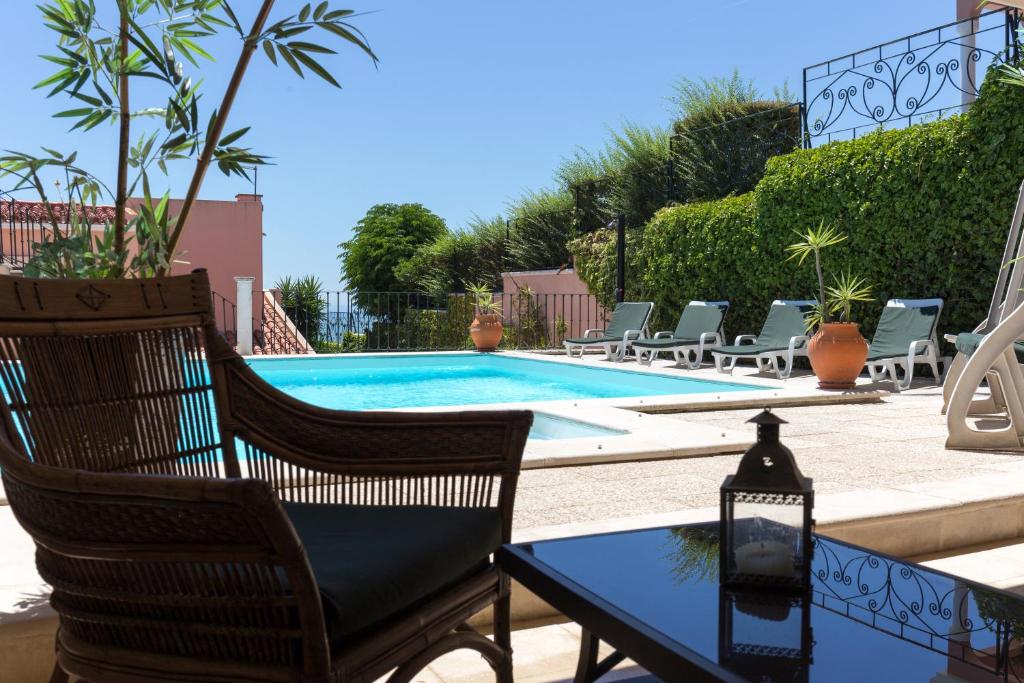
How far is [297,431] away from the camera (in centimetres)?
175

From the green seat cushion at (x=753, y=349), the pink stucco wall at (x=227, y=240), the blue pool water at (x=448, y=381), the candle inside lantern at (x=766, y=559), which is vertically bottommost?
the blue pool water at (x=448, y=381)

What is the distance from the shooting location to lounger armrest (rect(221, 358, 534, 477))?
1675mm

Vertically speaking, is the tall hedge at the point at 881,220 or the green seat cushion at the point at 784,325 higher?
the tall hedge at the point at 881,220

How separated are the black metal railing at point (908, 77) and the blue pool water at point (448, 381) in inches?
137

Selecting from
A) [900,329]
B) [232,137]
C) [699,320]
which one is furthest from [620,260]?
[232,137]

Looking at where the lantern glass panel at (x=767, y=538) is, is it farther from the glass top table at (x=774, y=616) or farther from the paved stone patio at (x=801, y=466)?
the paved stone patio at (x=801, y=466)

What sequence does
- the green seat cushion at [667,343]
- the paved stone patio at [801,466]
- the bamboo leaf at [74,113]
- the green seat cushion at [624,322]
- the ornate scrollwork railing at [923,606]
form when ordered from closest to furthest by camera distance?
the ornate scrollwork railing at [923,606] < the bamboo leaf at [74,113] < the paved stone patio at [801,466] < the green seat cushion at [667,343] < the green seat cushion at [624,322]

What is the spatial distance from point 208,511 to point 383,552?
14.2 inches

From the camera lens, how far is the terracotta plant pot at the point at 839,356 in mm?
6566

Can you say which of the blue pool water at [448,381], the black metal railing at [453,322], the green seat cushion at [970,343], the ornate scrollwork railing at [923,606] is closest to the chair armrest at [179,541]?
the ornate scrollwork railing at [923,606]

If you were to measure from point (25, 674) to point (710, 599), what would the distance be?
4.58 feet

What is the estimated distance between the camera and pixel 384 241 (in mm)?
26953

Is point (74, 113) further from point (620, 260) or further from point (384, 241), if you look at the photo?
point (384, 241)

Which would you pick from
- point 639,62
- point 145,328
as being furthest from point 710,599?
point 639,62
